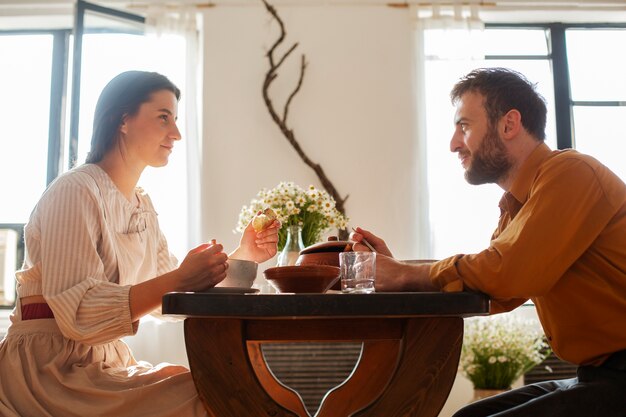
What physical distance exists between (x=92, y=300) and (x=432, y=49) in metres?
3.26

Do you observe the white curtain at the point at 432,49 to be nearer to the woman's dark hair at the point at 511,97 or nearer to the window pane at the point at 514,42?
the window pane at the point at 514,42

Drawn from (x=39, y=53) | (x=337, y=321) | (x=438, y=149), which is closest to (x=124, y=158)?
(x=337, y=321)

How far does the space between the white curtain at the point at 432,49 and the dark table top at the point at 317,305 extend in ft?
9.88

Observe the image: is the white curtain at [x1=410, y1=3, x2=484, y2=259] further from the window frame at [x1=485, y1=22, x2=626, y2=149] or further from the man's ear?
the man's ear

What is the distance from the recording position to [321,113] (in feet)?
14.3

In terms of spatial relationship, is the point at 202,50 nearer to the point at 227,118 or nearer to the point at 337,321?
the point at 227,118

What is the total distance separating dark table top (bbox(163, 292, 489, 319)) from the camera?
3.90 feet

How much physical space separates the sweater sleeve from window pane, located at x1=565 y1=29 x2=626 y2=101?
374cm

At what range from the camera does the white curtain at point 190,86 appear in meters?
4.16

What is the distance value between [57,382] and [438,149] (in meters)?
3.10

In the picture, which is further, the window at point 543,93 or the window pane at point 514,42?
the window pane at point 514,42

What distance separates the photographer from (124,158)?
204 cm

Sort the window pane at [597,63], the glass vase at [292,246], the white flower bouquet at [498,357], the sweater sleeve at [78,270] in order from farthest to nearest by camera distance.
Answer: the window pane at [597,63] → the white flower bouquet at [498,357] → the glass vase at [292,246] → the sweater sleeve at [78,270]

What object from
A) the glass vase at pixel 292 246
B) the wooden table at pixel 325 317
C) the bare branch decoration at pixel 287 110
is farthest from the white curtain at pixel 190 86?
the wooden table at pixel 325 317
